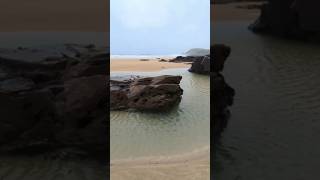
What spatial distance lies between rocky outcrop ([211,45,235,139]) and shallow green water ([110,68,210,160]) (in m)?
0.33

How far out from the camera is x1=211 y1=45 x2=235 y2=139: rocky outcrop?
2.39m

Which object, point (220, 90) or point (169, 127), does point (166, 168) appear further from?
point (220, 90)

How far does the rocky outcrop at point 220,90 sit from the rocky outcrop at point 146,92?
1.54 feet

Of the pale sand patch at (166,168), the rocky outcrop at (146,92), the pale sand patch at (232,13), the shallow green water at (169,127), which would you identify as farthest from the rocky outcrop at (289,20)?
the pale sand patch at (166,168)

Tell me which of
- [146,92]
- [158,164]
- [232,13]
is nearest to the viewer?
[232,13]

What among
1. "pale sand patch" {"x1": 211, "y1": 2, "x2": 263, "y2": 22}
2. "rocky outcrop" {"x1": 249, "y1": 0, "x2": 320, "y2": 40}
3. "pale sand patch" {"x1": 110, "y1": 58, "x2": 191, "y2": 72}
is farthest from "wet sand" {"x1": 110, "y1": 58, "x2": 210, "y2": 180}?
"rocky outcrop" {"x1": 249, "y1": 0, "x2": 320, "y2": 40}

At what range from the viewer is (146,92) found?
9.33ft

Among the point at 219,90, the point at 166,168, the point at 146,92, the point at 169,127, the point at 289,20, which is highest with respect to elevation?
the point at 289,20

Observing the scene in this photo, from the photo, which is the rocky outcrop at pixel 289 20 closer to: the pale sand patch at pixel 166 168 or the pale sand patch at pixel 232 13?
the pale sand patch at pixel 232 13

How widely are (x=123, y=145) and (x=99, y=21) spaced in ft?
3.14

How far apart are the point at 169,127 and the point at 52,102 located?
3.09 ft

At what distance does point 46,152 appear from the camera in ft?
7.98

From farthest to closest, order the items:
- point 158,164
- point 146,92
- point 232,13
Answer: point 146,92 < point 158,164 < point 232,13

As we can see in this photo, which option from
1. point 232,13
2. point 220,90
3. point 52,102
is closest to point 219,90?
point 220,90
